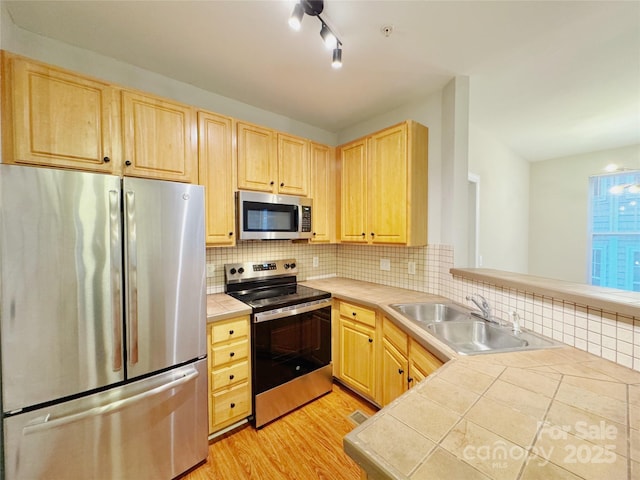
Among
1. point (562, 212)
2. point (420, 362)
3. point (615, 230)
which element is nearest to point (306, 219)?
point (420, 362)

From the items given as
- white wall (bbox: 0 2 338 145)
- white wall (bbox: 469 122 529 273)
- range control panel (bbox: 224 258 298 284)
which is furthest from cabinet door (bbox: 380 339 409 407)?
white wall (bbox: 0 2 338 145)

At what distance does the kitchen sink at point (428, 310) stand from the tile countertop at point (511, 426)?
2.73 ft

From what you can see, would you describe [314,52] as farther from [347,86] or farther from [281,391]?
[281,391]

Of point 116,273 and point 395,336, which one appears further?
point 395,336

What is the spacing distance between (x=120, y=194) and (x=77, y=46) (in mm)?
1216

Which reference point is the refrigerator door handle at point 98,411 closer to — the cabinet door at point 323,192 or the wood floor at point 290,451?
the wood floor at point 290,451

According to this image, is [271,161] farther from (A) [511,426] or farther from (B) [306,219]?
Result: (A) [511,426]

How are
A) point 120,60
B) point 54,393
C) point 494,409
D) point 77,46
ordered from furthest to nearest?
point 120,60 < point 77,46 < point 54,393 < point 494,409

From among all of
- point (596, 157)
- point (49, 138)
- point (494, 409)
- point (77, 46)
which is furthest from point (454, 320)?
point (596, 157)

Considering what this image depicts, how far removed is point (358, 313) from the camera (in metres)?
2.20

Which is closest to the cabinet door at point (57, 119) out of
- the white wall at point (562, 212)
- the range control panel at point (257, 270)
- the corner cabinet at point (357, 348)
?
the range control panel at point (257, 270)

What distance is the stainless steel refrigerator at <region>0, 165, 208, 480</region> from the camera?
112 cm

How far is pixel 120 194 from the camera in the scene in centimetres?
133

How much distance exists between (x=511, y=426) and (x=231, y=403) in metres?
1.74
